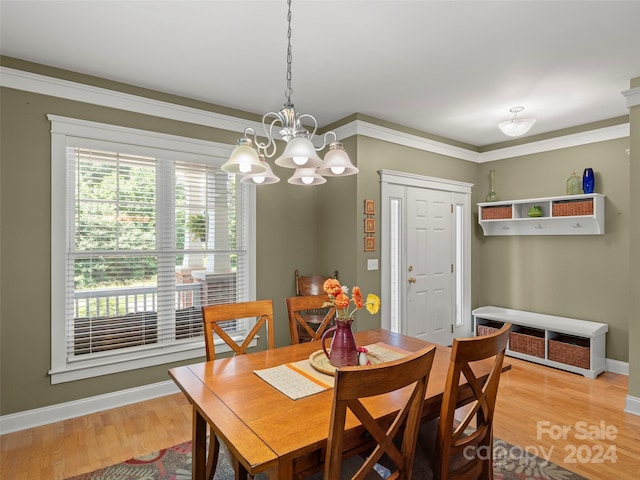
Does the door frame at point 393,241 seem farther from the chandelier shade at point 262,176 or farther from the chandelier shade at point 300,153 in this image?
the chandelier shade at point 300,153

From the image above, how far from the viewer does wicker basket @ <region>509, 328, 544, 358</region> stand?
160 inches

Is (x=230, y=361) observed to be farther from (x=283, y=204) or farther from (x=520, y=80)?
(x=520, y=80)

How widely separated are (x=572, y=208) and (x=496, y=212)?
0.85m

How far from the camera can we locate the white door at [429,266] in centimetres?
427

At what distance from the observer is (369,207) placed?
152 inches

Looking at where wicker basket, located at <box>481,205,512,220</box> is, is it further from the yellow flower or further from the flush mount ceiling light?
the yellow flower

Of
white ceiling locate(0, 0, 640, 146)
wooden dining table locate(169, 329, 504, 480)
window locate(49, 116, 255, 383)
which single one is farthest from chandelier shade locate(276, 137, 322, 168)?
window locate(49, 116, 255, 383)

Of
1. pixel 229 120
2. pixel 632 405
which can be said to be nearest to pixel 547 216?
pixel 632 405

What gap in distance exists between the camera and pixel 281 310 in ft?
13.0

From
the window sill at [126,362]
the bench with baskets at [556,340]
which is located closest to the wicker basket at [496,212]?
the bench with baskets at [556,340]

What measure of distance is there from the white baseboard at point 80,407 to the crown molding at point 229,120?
2.38 metres

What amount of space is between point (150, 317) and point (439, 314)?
3264 mm

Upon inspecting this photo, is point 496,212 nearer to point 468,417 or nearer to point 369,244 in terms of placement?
point 369,244

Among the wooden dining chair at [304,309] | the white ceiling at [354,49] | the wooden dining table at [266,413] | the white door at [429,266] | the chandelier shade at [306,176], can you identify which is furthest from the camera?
the white door at [429,266]
